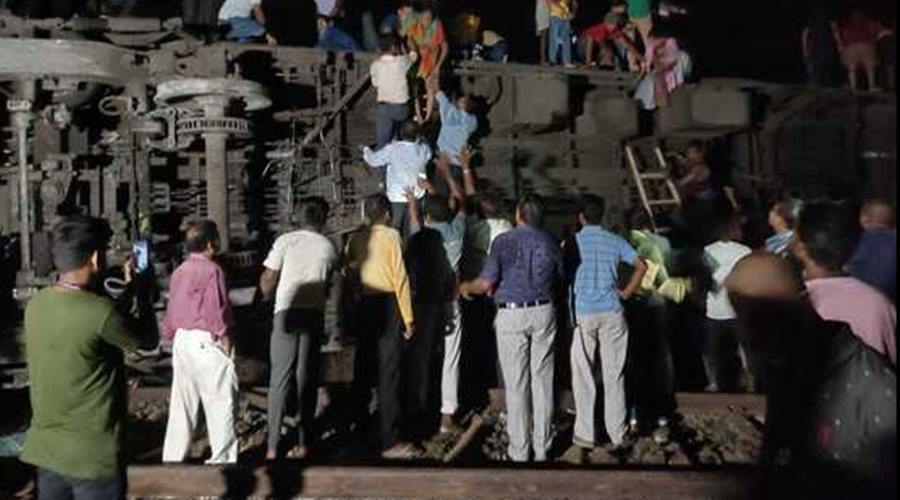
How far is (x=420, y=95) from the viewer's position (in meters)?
12.1

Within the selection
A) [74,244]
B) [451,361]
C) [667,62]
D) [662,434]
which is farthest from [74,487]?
[667,62]

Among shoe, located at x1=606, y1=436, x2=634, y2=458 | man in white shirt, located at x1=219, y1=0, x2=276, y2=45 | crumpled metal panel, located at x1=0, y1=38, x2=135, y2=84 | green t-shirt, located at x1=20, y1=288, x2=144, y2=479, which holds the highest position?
man in white shirt, located at x1=219, y1=0, x2=276, y2=45

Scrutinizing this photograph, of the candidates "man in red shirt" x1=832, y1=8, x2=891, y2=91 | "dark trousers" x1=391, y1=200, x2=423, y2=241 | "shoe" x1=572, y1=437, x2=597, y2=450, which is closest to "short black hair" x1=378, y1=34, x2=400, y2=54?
"dark trousers" x1=391, y1=200, x2=423, y2=241

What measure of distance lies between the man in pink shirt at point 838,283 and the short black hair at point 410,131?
6.95 m

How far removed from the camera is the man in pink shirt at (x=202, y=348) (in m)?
6.50

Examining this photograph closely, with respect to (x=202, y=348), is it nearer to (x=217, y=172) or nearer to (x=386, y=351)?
(x=386, y=351)

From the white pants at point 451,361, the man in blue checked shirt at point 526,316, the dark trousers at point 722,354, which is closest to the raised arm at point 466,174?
the white pants at point 451,361

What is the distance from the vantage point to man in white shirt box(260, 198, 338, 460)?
7.13 meters

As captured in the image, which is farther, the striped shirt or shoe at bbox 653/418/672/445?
shoe at bbox 653/418/672/445

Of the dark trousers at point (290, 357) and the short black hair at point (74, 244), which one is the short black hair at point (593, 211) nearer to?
the dark trousers at point (290, 357)

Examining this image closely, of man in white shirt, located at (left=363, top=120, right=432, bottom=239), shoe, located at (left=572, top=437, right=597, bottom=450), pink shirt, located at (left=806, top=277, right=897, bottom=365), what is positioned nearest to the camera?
Answer: pink shirt, located at (left=806, top=277, right=897, bottom=365)

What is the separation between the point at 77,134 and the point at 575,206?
6681 mm

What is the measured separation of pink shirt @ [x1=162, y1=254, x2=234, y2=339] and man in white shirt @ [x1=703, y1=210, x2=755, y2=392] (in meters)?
4.26

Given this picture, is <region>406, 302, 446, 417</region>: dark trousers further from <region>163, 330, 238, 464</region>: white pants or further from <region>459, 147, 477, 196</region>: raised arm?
<region>459, 147, 477, 196</region>: raised arm
